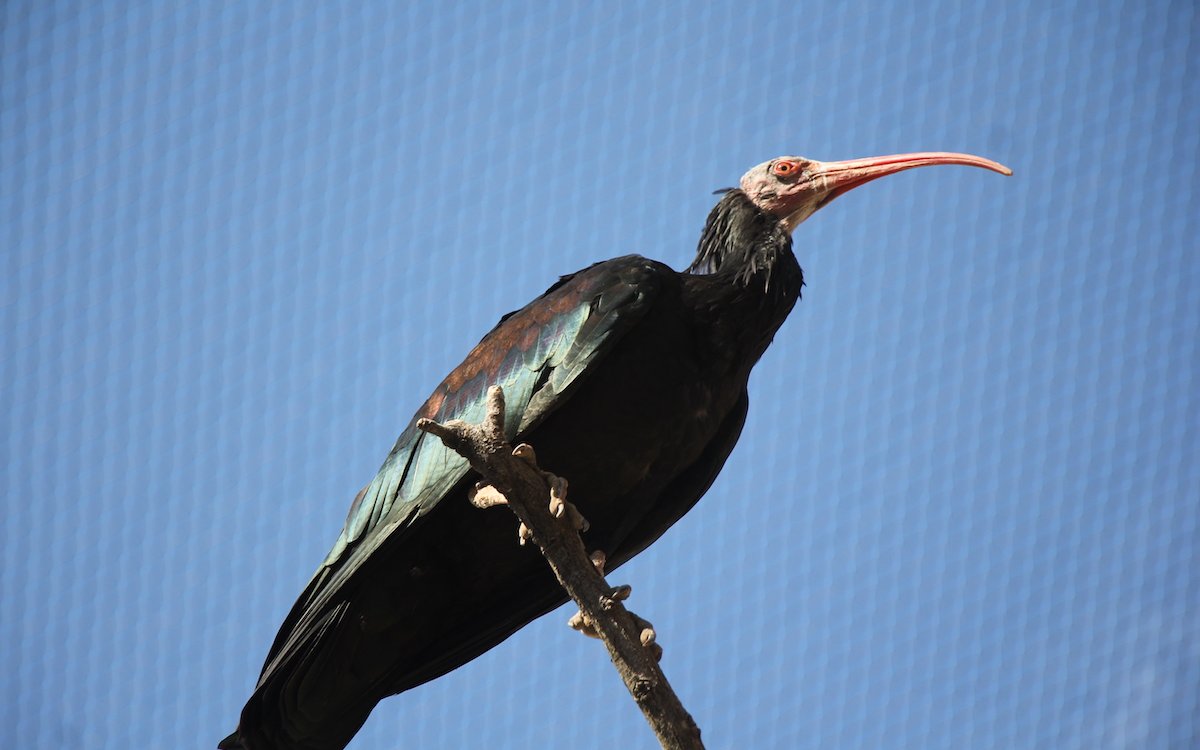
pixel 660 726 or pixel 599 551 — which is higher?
pixel 599 551

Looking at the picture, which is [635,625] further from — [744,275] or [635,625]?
[744,275]

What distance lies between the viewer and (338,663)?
5.19 meters

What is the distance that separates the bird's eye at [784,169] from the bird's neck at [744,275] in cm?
21

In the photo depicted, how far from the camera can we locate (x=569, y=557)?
166 inches

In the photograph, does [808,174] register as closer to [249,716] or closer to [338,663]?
[338,663]

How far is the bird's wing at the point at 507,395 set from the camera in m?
5.00

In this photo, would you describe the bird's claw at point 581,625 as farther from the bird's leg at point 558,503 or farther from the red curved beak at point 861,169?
the red curved beak at point 861,169

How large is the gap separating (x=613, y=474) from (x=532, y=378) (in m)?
0.51

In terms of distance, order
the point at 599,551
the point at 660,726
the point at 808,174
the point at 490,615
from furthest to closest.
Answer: the point at 808,174
the point at 490,615
the point at 599,551
the point at 660,726

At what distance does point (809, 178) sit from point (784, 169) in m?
0.13

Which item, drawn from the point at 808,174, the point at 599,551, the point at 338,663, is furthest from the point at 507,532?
the point at 808,174

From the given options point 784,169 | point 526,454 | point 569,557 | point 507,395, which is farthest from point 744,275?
point 569,557

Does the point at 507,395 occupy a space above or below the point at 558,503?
above

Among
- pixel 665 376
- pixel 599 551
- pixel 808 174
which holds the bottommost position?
pixel 599 551
